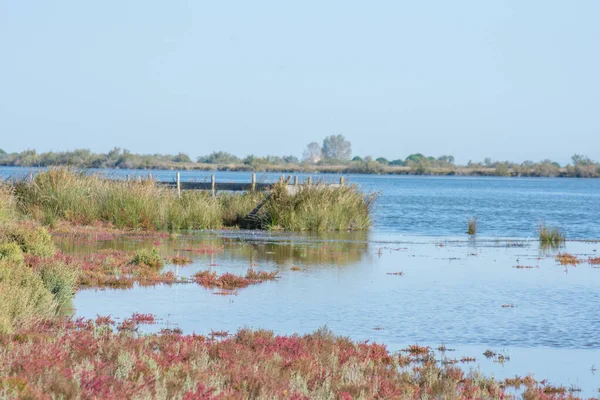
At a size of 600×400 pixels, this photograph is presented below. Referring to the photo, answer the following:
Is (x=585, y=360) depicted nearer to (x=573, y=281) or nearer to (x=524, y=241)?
(x=573, y=281)

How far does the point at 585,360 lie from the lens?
39.3ft

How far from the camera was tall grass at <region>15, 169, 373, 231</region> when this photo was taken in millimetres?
30531

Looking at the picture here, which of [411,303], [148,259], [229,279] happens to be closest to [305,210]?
[148,259]

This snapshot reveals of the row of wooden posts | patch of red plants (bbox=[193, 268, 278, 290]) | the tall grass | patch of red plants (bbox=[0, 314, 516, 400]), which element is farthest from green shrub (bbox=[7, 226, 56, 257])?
the row of wooden posts

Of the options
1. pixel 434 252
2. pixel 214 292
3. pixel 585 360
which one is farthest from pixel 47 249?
pixel 434 252

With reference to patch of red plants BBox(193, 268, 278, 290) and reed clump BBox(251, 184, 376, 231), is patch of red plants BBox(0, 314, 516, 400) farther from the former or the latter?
reed clump BBox(251, 184, 376, 231)

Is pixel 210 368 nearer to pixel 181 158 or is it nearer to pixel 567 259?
pixel 567 259

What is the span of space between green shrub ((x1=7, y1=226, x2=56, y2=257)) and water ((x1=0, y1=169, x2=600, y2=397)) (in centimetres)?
269

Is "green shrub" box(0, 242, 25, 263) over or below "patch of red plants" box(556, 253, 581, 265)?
over

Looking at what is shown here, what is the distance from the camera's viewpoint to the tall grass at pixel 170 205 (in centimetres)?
3053

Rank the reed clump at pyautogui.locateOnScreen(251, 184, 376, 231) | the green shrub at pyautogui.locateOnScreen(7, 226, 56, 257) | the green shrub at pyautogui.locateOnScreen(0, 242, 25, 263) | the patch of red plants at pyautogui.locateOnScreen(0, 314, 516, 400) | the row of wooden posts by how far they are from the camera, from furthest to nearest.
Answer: the row of wooden posts → the reed clump at pyautogui.locateOnScreen(251, 184, 376, 231) → the green shrub at pyautogui.locateOnScreen(7, 226, 56, 257) → the green shrub at pyautogui.locateOnScreen(0, 242, 25, 263) → the patch of red plants at pyautogui.locateOnScreen(0, 314, 516, 400)

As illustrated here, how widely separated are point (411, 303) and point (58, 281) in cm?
620

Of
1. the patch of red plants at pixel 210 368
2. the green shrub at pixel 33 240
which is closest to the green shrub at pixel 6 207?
the green shrub at pixel 33 240

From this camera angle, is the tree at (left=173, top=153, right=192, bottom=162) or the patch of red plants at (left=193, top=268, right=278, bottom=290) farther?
the tree at (left=173, top=153, right=192, bottom=162)
